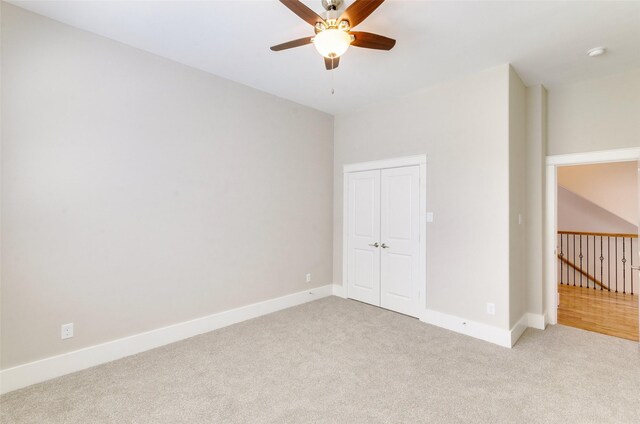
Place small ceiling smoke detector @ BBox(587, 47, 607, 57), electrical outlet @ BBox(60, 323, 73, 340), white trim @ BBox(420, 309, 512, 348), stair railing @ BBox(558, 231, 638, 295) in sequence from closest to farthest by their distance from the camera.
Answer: electrical outlet @ BBox(60, 323, 73, 340) → small ceiling smoke detector @ BBox(587, 47, 607, 57) → white trim @ BBox(420, 309, 512, 348) → stair railing @ BBox(558, 231, 638, 295)

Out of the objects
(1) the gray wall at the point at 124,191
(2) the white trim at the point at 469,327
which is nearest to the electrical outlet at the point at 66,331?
(1) the gray wall at the point at 124,191

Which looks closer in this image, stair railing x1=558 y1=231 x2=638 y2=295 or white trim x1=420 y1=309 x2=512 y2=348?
white trim x1=420 y1=309 x2=512 y2=348

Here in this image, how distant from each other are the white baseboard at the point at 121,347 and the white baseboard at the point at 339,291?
1006mm

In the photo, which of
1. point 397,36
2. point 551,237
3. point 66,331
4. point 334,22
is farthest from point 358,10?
point 551,237

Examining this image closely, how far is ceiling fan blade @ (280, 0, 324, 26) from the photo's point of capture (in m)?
1.86

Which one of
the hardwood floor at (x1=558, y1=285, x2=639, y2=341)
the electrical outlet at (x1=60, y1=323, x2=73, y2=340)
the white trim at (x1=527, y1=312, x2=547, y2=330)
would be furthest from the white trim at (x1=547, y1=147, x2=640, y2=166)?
the electrical outlet at (x1=60, y1=323, x2=73, y2=340)

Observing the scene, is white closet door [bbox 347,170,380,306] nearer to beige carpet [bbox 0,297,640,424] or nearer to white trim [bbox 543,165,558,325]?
beige carpet [bbox 0,297,640,424]

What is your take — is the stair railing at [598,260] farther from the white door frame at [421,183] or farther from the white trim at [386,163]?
the white trim at [386,163]

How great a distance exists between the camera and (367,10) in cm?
197

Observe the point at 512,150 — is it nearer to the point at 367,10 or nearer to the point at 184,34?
the point at 367,10

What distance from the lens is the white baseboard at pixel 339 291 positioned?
4797 millimetres

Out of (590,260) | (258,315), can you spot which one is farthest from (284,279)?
(590,260)

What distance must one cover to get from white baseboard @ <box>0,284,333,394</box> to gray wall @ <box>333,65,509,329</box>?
7.45 ft

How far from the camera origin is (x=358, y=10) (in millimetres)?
1956
